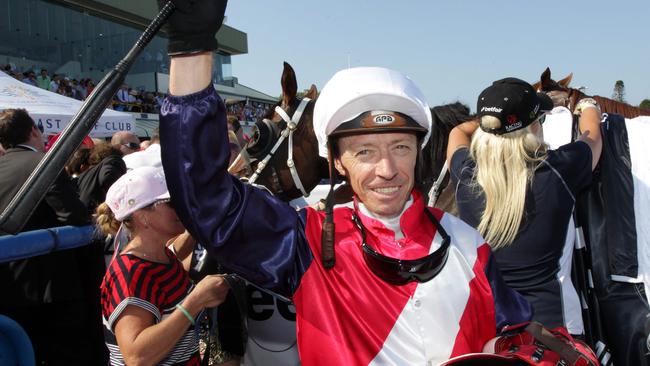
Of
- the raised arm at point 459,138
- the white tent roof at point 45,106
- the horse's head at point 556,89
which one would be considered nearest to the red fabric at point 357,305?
the raised arm at point 459,138

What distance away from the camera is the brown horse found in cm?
308

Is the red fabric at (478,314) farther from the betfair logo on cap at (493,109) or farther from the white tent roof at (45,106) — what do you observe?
the white tent roof at (45,106)

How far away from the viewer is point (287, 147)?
3178 mm

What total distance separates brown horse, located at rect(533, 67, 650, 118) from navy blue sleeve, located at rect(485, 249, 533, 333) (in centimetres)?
201

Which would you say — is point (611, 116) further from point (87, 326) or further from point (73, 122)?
point (87, 326)

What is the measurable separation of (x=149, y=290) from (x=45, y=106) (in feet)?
22.3

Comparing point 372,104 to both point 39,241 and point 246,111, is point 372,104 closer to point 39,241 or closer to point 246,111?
point 39,241

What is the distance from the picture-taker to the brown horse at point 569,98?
10.1 ft

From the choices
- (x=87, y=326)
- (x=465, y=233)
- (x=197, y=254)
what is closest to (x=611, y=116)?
(x=465, y=233)

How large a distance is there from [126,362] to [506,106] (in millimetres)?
1804

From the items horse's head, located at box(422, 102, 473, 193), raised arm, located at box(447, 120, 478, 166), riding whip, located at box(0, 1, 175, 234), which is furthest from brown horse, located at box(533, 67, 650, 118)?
riding whip, located at box(0, 1, 175, 234)

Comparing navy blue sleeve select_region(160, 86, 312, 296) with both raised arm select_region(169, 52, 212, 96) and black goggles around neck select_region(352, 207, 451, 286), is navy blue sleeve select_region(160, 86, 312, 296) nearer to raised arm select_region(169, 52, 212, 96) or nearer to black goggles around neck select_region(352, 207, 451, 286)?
raised arm select_region(169, 52, 212, 96)

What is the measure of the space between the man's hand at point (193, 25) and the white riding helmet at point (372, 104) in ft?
1.29

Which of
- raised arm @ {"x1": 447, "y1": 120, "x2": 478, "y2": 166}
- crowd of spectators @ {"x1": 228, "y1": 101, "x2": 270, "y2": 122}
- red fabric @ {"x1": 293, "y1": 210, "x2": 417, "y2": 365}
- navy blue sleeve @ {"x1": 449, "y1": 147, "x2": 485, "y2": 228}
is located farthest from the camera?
crowd of spectators @ {"x1": 228, "y1": 101, "x2": 270, "y2": 122}
